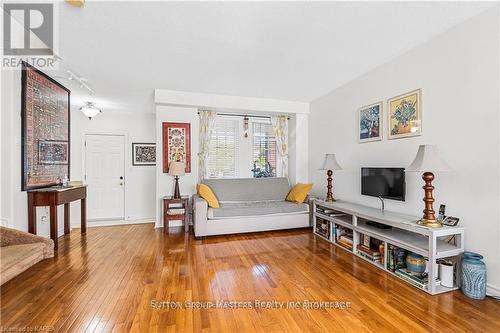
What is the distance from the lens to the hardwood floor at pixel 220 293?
65.6 inches

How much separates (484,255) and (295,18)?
2.77 metres

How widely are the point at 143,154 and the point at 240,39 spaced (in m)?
3.82

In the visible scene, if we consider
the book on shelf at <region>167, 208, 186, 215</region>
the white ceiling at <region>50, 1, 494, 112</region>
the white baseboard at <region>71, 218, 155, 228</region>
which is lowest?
the white baseboard at <region>71, 218, 155, 228</region>

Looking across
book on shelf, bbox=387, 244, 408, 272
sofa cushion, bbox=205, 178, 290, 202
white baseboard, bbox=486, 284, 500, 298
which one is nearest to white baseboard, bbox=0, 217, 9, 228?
sofa cushion, bbox=205, 178, 290, 202

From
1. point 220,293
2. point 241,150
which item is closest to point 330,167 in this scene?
point 241,150

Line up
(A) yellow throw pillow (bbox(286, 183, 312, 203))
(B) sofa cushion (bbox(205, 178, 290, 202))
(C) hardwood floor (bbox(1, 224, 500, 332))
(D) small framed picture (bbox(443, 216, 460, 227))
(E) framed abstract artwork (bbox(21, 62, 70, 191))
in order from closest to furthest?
(C) hardwood floor (bbox(1, 224, 500, 332)) < (D) small framed picture (bbox(443, 216, 460, 227)) < (E) framed abstract artwork (bbox(21, 62, 70, 191)) < (A) yellow throw pillow (bbox(286, 183, 312, 203)) < (B) sofa cushion (bbox(205, 178, 290, 202))

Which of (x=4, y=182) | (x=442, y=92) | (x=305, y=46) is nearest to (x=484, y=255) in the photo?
(x=442, y=92)

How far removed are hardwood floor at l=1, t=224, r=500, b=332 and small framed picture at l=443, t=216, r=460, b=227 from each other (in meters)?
0.63

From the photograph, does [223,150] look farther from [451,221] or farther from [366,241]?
[451,221]

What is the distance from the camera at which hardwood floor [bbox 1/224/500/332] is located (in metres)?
1.67

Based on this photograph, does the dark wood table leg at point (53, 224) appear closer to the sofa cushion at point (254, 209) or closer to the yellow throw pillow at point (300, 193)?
the sofa cushion at point (254, 209)

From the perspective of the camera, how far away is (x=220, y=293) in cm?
207

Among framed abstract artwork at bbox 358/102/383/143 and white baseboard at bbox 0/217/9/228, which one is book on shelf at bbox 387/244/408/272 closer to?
framed abstract artwork at bbox 358/102/383/143

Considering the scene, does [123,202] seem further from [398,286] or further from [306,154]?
[398,286]
